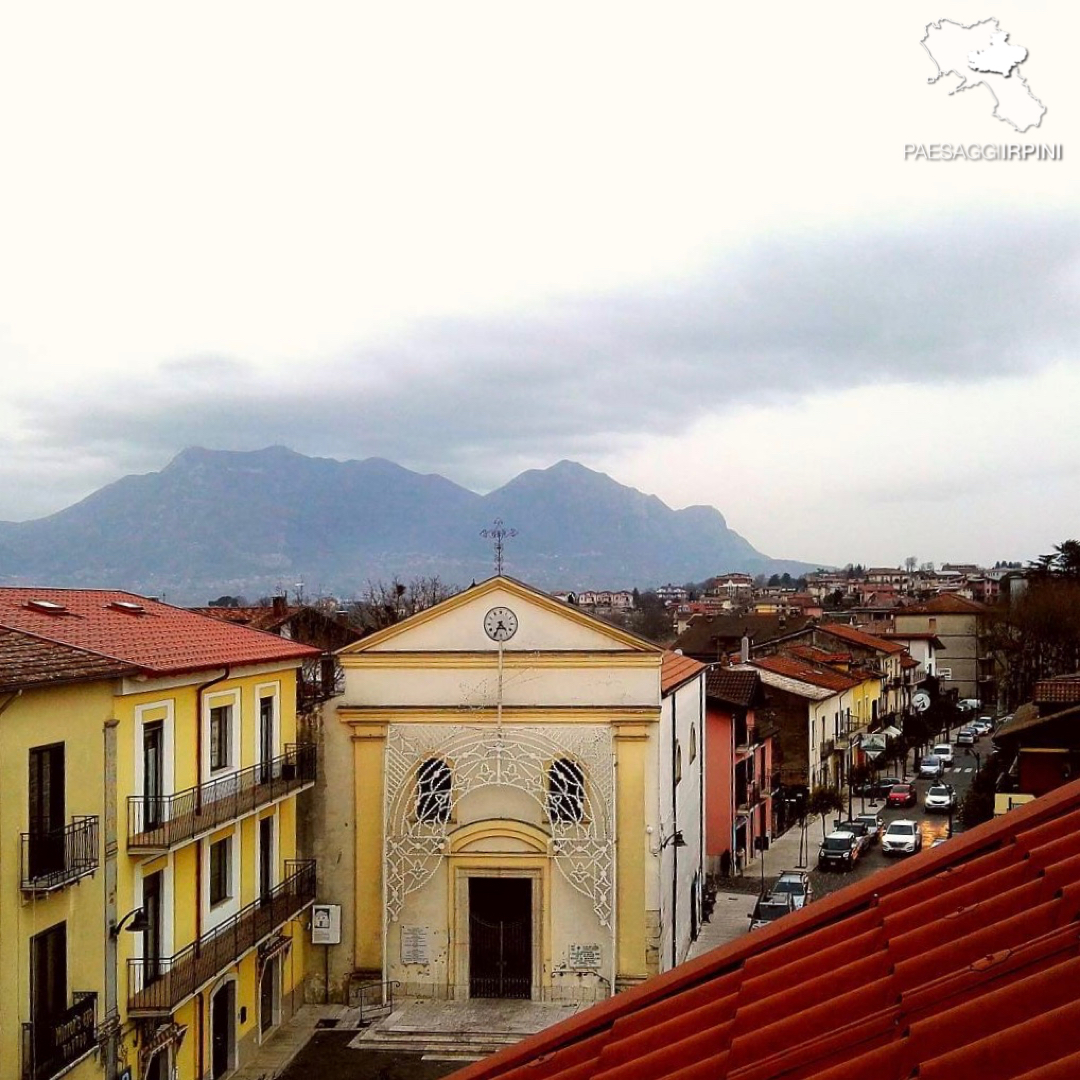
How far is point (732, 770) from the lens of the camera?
39.8 metres

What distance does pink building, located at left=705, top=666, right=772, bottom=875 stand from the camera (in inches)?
1543

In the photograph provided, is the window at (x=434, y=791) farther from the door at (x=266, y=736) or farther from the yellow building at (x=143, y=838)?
the door at (x=266, y=736)

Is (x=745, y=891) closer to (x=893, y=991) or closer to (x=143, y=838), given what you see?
(x=143, y=838)

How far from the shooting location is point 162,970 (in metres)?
19.5

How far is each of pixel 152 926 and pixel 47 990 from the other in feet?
10.3

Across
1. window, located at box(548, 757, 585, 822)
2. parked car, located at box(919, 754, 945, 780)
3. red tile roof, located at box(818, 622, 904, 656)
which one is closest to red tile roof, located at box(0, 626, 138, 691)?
window, located at box(548, 757, 585, 822)

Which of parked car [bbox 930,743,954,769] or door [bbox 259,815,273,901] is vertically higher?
door [bbox 259,815,273,901]

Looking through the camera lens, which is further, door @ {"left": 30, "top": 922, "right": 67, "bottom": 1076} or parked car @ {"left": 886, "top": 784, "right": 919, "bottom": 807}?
parked car @ {"left": 886, "top": 784, "right": 919, "bottom": 807}

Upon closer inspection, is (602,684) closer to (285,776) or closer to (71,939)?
(285,776)

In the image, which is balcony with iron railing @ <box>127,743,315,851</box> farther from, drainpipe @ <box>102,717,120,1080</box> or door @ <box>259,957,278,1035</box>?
door @ <box>259,957,278,1035</box>

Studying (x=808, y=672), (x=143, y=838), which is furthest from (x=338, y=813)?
(x=808, y=672)

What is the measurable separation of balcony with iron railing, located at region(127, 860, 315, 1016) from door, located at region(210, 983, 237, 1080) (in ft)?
3.30

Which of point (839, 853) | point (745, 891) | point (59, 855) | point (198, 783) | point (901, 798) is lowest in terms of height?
point (901, 798)

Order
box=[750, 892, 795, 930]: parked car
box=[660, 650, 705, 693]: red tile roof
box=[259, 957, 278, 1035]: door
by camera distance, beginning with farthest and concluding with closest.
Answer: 1. box=[750, 892, 795, 930]: parked car
2. box=[660, 650, 705, 693]: red tile roof
3. box=[259, 957, 278, 1035]: door
